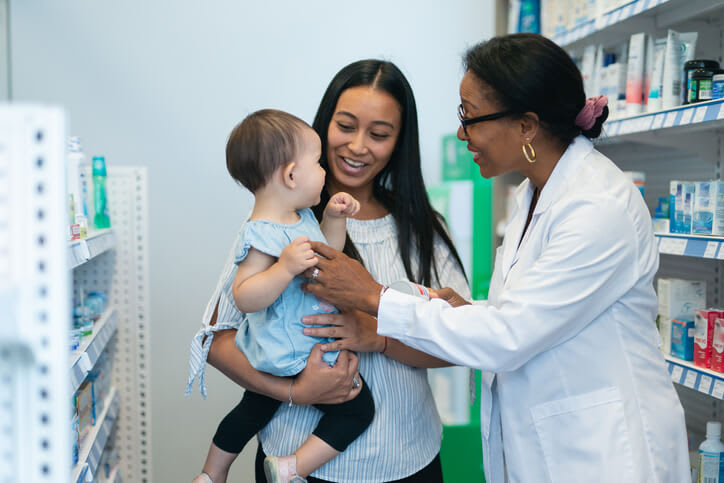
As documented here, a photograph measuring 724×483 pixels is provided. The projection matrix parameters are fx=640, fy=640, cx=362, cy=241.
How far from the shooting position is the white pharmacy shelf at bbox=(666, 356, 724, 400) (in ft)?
7.20

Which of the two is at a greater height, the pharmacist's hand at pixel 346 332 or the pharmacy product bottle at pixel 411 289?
the pharmacy product bottle at pixel 411 289

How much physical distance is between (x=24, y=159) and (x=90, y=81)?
3.34m

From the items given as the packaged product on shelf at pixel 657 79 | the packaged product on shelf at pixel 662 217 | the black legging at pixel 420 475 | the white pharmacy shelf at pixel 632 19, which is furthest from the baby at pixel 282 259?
the white pharmacy shelf at pixel 632 19

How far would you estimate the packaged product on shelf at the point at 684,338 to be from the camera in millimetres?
2465

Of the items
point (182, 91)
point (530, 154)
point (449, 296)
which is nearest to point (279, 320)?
point (449, 296)

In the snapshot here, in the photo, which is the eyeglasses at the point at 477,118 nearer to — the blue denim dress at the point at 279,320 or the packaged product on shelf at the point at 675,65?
the blue denim dress at the point at 279,320

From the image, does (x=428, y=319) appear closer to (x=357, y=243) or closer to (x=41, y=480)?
(x=357, y=243)

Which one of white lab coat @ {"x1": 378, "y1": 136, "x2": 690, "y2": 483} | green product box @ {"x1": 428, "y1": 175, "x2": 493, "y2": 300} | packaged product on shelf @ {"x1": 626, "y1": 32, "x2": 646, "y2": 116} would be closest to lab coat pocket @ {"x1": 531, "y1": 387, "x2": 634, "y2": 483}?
white lab coat @ {"x1": 378, "y1": 136, "x2": 690, "y2": 483}

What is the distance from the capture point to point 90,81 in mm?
3842

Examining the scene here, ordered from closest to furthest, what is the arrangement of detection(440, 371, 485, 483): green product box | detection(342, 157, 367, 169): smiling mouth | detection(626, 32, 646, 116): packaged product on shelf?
detection(342, 157, 367, 169): smiling mouth, detection(626, 32, 646, 116): packaged product on shelf, detection(440, 371, 485, 483): green product box

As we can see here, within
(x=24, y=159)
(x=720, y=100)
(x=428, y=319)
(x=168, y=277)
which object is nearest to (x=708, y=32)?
(x=720, y=100)

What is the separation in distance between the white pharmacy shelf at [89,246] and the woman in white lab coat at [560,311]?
28.6 inches

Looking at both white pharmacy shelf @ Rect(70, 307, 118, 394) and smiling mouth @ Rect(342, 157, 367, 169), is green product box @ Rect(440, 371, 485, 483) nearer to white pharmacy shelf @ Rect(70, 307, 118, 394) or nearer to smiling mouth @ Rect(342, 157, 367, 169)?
white pharmacy shelf @ Rect(70, 307, 118, 394)

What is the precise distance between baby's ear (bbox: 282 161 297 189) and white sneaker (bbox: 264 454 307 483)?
28.5 inches
